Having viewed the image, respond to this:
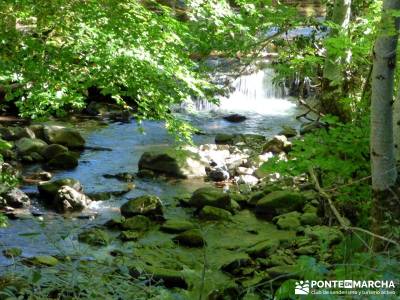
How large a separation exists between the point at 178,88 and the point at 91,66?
3.16 feet

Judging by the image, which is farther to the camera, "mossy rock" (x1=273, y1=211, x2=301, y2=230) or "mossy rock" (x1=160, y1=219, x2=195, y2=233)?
"mossy rock" (x1=273, y1=211, x2=301, y2=230)

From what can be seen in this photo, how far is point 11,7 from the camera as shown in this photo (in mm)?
5309

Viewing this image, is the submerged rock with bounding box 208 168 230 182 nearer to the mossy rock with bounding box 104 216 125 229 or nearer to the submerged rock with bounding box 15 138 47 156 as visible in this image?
the mossy rock with bounding box 104 216 125 229

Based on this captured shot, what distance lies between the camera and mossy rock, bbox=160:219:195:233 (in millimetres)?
8383

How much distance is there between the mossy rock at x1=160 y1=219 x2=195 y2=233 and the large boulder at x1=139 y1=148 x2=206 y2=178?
2932 mm

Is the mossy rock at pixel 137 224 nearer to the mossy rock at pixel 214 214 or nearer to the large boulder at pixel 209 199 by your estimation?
the mossy rock at pixel 214 214

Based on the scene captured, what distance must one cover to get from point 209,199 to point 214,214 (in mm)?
460

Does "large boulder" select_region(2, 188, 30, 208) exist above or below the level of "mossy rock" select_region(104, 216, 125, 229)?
above

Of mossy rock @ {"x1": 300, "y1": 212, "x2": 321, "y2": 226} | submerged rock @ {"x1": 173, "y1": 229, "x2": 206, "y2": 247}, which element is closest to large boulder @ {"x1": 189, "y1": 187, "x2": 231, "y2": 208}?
mossy rock @ {"x1": 300, "y1": 212, "x2": 321, "y2": 226}

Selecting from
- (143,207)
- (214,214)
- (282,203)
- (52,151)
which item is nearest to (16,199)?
(143,207)

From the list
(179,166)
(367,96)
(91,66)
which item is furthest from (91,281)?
(179,166)

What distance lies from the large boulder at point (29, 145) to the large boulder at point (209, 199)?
439cm

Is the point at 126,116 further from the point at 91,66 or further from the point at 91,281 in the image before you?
the point at 91,281

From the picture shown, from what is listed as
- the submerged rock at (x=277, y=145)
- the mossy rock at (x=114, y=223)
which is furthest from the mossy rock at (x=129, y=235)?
the submerged rock at (x=277, y=145)
